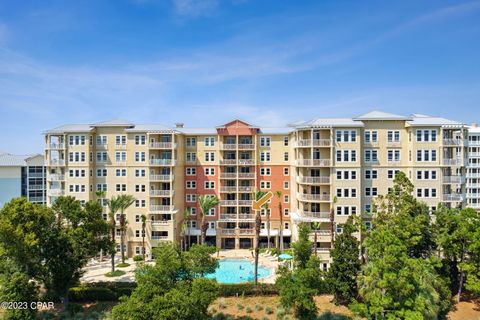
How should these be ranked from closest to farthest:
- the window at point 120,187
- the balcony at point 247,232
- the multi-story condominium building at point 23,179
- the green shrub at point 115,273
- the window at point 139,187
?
the green shrub at point 115,273
the window at point 139,187
the window at point 120,187
the balcony at point 247,232
the multi-story condominium building at point 23,179

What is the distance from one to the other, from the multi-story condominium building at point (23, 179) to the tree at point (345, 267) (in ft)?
194

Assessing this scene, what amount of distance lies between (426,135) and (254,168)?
75.7 ft

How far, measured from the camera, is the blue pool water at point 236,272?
110ft

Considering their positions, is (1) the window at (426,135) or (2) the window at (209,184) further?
(2) the window at (209,184)

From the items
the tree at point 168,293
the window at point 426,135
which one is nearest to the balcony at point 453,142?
the window at point 426,135

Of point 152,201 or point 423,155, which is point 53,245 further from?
point 423,155

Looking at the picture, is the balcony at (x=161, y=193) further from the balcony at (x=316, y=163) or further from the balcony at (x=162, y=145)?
the balcony at (x=316, y=163)

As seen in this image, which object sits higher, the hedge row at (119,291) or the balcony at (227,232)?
the balcony at (227,232)

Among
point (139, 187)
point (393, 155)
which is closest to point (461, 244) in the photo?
point (393, 155)

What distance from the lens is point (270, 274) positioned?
34.5 metres

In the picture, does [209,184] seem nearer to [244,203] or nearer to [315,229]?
[244,203]

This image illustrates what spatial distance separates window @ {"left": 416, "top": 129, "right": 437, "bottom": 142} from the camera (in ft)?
119

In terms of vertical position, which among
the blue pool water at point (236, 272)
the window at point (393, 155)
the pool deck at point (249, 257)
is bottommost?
the blue pool water at point (236, 272)

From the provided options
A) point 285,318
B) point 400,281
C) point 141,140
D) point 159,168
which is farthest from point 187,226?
point 400,281
